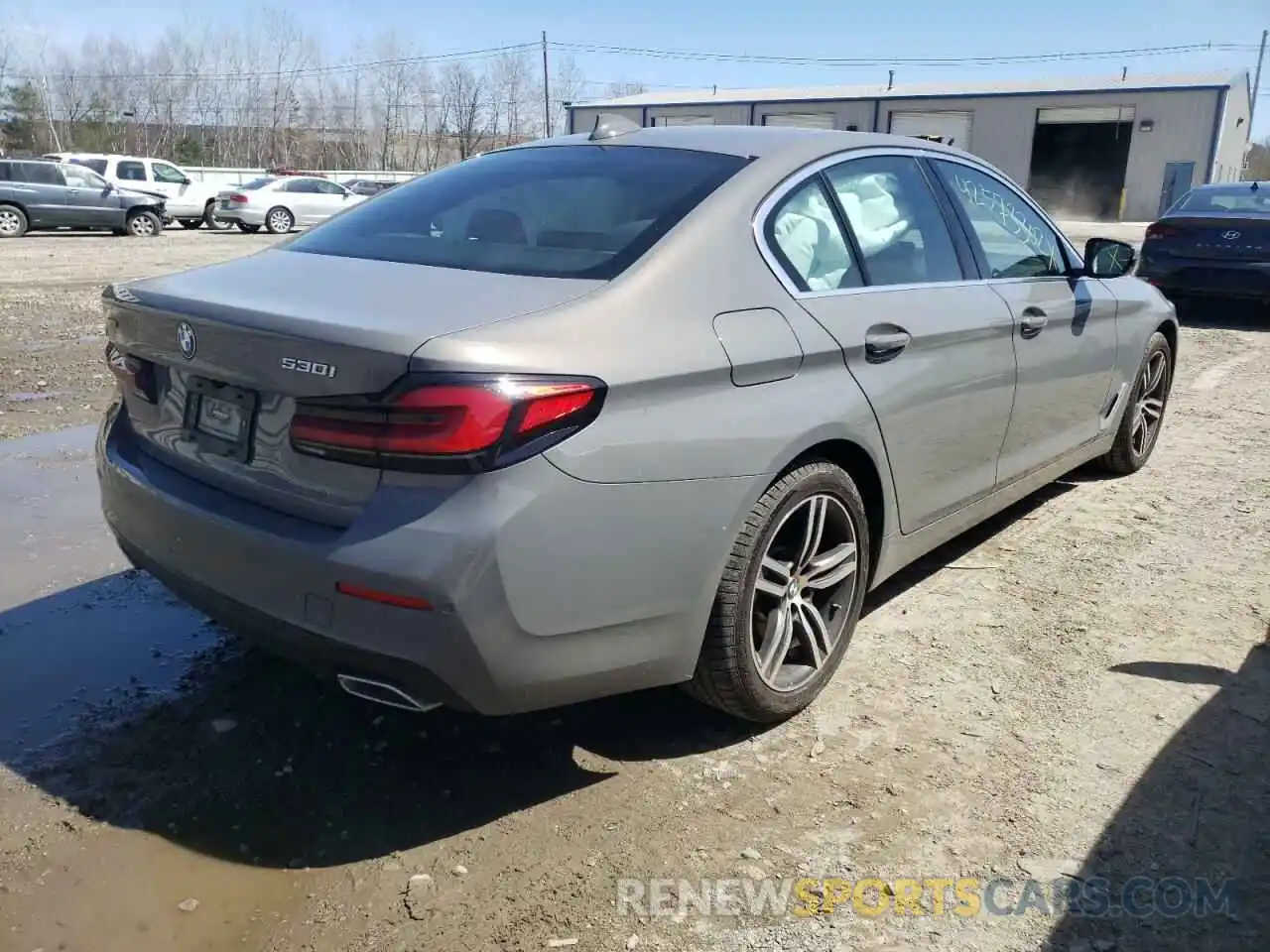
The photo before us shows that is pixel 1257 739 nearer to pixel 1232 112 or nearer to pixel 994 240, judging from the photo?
pixel 994 240

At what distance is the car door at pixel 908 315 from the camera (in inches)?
119

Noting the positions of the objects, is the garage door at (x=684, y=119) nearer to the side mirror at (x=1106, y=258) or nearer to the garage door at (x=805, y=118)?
the garage door at (x=805, y=118)

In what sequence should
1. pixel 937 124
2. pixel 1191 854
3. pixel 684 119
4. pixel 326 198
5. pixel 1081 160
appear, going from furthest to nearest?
1. pixel 684 119
2. pixel 937 124
3. pixel 1081 160
4. pixel 326 198
5. pixel 1191 854

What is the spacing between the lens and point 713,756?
9.42 ft

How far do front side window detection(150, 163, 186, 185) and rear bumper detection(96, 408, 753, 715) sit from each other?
1016 inches

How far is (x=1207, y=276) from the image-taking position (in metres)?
10.4

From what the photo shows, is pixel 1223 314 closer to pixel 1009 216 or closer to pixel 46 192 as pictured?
pixel 1009 216

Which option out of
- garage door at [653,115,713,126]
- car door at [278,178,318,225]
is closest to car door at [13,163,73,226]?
car door at [278,178,318,225]

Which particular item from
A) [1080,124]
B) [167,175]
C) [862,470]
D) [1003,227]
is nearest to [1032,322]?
[1003,227]

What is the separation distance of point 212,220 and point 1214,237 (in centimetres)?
2260

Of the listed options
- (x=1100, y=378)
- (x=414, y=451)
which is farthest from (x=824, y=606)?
(x=1100, y=378)

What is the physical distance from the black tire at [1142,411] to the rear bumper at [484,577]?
3.46 m

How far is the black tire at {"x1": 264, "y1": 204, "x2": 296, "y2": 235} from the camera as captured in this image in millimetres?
24344

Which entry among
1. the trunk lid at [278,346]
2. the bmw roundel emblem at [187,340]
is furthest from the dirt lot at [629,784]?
the bmw roundel emblem at [187,340]
